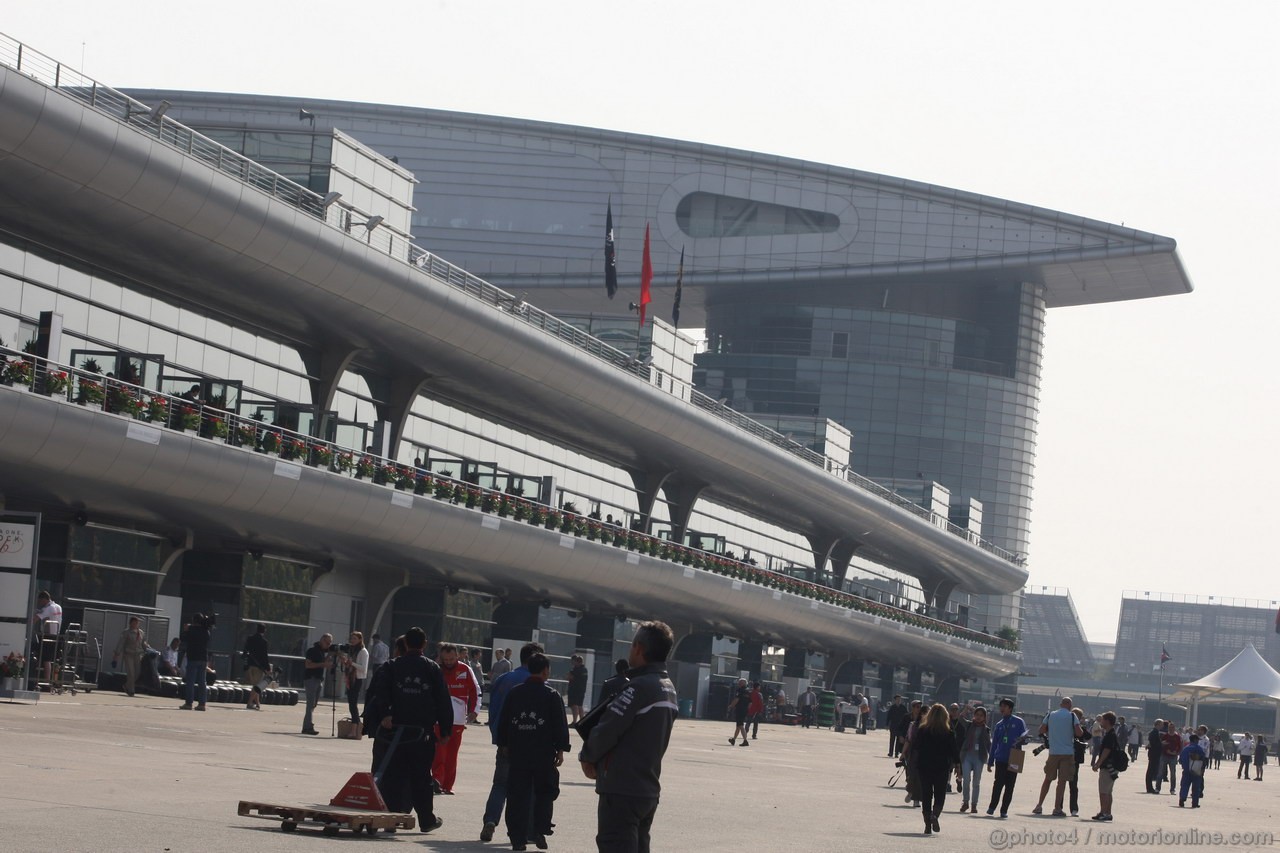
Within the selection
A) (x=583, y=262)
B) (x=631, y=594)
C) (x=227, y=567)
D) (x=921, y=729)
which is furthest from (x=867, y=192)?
(x=921, y=729)

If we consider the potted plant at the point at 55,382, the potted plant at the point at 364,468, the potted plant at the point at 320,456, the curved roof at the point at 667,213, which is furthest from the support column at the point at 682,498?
the curved roof at the point at 667,213

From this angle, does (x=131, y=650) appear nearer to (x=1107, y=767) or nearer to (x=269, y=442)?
(x=269, y=442)

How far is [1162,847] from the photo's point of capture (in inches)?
780

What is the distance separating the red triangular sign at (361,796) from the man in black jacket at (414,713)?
416 millimetres

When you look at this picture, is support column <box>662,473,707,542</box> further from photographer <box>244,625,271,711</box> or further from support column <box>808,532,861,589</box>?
photographer <box>244,625,271,711</box>

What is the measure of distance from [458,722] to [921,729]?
6829 millimetres

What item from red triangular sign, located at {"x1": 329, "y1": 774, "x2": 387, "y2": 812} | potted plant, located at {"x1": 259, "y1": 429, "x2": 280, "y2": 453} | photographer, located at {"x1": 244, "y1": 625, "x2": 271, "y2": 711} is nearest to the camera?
red triangular sign, located at {"x1": 329, "y1": 774, "x2": 387, "y2": 812}

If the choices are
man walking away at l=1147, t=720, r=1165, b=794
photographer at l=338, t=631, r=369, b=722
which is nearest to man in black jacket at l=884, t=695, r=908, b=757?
man walking away at l=1147, t=720, r=1165, b=794

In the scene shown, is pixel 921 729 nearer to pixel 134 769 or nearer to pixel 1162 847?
pixel 1162 847

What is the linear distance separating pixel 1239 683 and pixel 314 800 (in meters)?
98.2

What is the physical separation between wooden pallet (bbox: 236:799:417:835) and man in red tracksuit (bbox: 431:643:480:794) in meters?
2.51

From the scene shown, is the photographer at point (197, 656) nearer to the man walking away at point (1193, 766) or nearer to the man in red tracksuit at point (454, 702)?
the man in red tracksuit at point (454, 702)

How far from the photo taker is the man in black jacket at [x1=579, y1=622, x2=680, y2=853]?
9852 millimetres

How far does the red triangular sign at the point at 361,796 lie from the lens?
45.2 ft
